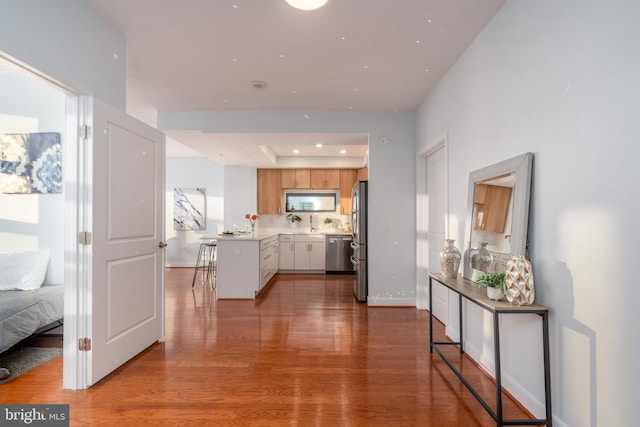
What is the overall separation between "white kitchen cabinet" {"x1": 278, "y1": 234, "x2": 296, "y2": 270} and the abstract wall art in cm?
431

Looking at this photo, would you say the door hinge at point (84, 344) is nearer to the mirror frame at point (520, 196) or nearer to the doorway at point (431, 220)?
the mirror frame at point (520, 196)

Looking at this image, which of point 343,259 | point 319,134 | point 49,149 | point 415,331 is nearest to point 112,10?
point 49,149

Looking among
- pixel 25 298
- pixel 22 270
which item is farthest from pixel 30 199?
pixel 25 298

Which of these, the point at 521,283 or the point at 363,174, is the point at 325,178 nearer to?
the point at 363,174

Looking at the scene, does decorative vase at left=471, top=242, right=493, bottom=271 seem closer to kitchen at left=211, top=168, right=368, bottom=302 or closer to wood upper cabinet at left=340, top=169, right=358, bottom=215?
kitchen at left=211, top=168, right=368, bottom=302

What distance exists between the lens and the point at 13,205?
10.5 ft

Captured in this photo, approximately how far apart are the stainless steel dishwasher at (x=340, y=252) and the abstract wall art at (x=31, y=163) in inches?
186

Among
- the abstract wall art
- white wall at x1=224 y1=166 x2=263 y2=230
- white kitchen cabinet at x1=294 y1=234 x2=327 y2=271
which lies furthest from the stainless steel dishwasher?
the abstract wall art

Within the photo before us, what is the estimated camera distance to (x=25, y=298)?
2.70 meters

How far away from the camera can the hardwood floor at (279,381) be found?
1896 millimetres

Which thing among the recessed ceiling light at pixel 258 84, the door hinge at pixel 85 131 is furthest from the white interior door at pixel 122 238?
the recessed ceiling light at pixel 258 84

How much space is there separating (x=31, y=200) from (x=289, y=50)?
2949mm

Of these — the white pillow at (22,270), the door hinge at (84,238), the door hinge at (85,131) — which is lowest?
the white pillow at (22,270)

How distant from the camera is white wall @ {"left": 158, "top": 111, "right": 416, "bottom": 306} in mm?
4281
